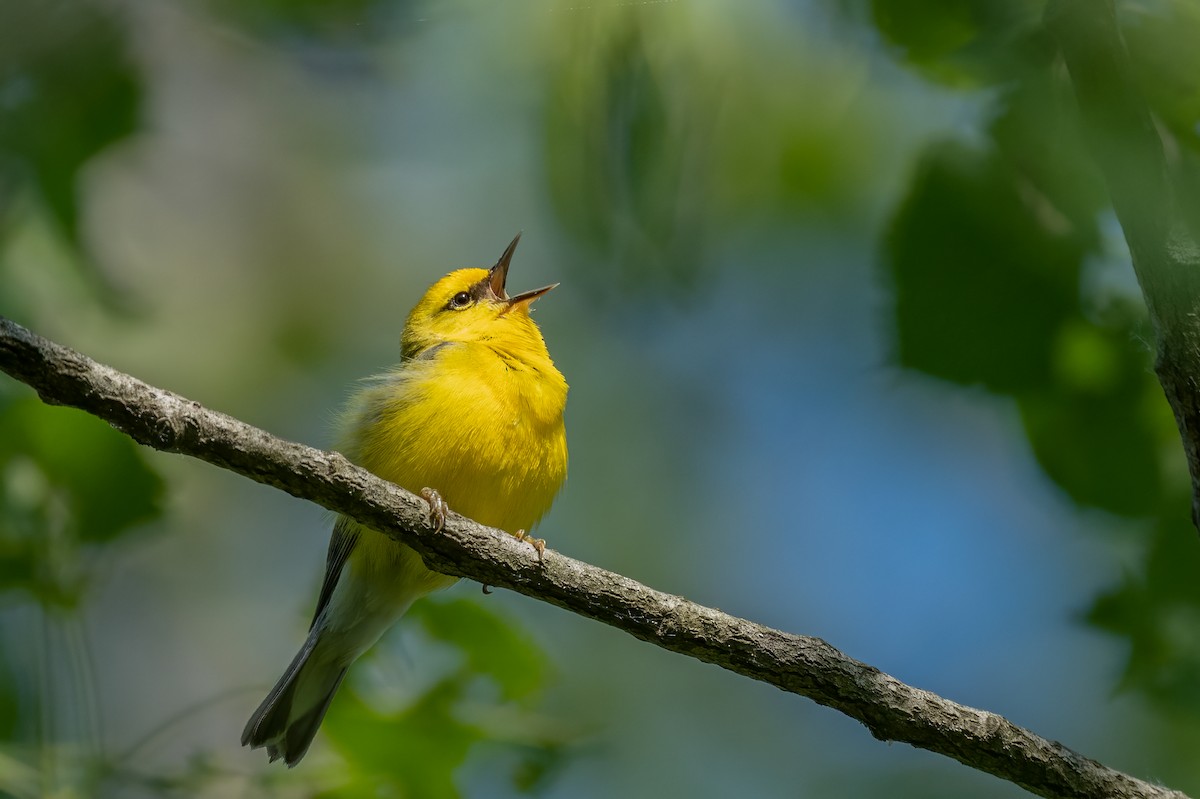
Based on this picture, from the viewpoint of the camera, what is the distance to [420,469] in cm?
516

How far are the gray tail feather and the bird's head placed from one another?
6.45 ft

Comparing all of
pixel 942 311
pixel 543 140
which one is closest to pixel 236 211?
pixel 543 140

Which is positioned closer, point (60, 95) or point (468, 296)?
point (60, 95)

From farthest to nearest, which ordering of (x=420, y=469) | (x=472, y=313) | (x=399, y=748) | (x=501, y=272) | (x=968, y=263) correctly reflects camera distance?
(x=501, y=272) → (x=472, y=313) → (x=420, y=469) → (x=399, y=748) → (x=968, y=263)

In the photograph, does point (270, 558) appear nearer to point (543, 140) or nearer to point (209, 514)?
point (209, 514)

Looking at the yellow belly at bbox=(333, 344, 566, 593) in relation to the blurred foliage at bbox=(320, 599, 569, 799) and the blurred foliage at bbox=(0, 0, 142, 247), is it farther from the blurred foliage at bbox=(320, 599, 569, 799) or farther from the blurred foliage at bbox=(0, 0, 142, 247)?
the blurred foliage at bbox=(0, 0, 142, 247)

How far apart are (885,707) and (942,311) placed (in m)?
1.49

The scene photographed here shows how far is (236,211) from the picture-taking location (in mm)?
9617

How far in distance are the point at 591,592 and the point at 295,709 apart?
8.59 ft

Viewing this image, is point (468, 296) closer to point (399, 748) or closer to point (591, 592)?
point (591, 592)

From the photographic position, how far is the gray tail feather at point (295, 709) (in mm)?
5340

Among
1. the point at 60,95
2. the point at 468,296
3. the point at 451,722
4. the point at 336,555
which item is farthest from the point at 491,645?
the point at 468,296

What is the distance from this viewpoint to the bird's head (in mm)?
6504

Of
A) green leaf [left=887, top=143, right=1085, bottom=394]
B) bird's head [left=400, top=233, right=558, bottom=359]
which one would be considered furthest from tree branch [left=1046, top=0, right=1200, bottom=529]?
bird's head [left=400, top=233, right=558, bottom=359]
